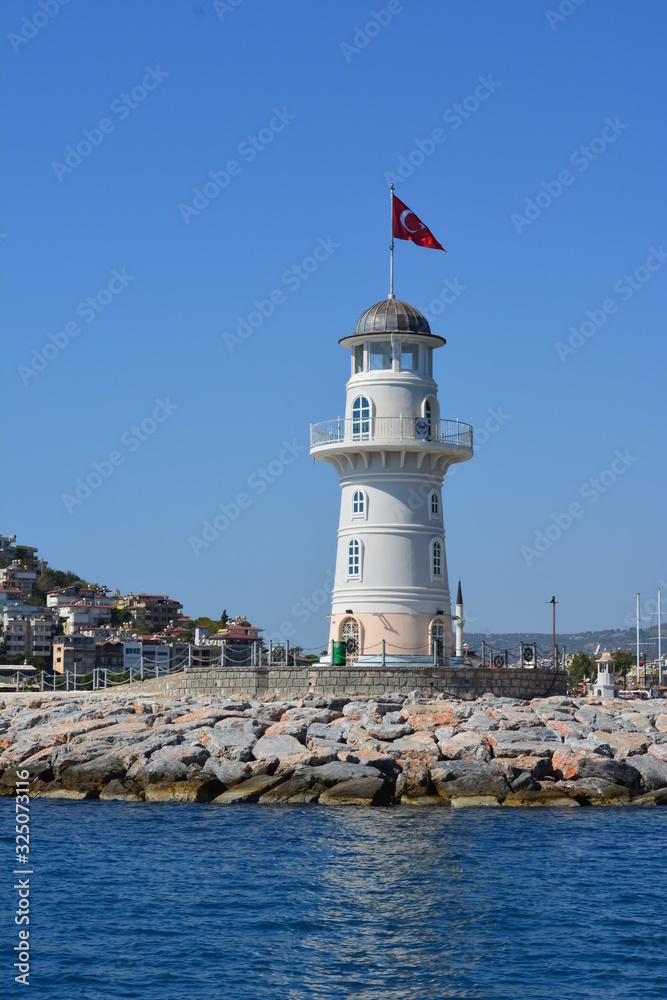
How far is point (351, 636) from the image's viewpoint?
110 ft

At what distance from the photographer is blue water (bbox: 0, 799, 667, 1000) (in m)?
15.0

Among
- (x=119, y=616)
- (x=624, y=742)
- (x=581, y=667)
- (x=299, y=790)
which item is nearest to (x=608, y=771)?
(x=624, y=742)

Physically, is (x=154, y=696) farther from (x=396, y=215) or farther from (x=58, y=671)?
(x=58, y=671)

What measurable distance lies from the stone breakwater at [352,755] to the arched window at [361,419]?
7.10 metres

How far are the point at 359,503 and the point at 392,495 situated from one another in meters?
0.90

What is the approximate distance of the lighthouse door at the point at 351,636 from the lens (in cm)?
3320

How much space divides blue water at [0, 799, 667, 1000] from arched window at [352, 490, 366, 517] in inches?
415

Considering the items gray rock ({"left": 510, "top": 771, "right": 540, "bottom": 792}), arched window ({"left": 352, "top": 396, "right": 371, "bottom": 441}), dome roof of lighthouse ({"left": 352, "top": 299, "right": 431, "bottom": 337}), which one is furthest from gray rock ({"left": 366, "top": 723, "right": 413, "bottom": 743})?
dome roof of lighthouse ({"left": 352, "top": 299, "right": 431, "bottom": 337})

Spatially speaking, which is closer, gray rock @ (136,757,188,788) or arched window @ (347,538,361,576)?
gray rock @ (136,757,188,788)

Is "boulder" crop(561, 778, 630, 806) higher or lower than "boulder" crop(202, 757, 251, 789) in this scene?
lower

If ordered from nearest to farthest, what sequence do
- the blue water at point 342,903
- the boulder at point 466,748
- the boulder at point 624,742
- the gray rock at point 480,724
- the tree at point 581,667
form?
the blue water at point 342,903 → the boulder at point 466,748 → the boulder at point 624,742 → the gray rock at point 480,724 → the tree at point 581,667

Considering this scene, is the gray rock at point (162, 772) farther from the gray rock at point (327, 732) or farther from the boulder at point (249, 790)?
the gray rock at point (327, 732)

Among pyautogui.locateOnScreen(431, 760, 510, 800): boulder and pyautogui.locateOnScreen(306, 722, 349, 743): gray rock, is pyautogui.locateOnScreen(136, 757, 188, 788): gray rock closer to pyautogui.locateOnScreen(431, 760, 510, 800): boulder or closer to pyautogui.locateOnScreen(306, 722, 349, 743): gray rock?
pyautogui.locateOnScreen(306, 722, 349, 743): gray rock

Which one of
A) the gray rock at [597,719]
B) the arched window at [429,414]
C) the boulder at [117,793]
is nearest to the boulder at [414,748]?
the gray rock at [597,719]
